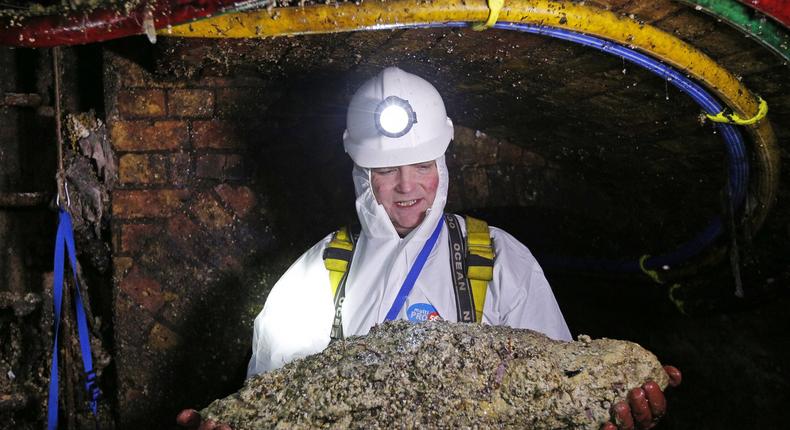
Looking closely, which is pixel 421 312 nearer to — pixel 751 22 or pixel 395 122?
pixel 395 122

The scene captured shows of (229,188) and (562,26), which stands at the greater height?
(562,26)

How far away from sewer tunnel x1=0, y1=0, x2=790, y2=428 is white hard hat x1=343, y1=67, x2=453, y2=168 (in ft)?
0.38

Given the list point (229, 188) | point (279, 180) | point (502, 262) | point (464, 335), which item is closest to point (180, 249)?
point (229, 188)

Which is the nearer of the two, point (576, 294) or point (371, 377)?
point (371, 377)

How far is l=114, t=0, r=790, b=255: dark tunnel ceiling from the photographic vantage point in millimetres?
1909

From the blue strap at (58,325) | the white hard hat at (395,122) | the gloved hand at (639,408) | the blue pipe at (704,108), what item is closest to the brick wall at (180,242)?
the blue strap at (58,325)

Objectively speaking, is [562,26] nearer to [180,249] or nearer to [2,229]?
[180,249]

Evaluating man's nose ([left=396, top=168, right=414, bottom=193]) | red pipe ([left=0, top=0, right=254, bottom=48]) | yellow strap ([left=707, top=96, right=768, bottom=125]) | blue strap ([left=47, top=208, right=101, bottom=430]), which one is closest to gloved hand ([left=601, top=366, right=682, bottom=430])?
yellow strap ([left=707, top=96, right=768, bottom=125])

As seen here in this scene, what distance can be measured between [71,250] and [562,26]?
1.65m

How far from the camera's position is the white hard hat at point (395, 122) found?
214 centimetres

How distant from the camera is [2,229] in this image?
93.0 inches

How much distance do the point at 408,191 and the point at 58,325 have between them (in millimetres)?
1179

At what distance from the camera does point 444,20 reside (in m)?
1.69

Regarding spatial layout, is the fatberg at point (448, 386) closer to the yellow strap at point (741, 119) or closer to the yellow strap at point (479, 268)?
the yellow strap at point (479, 268)
